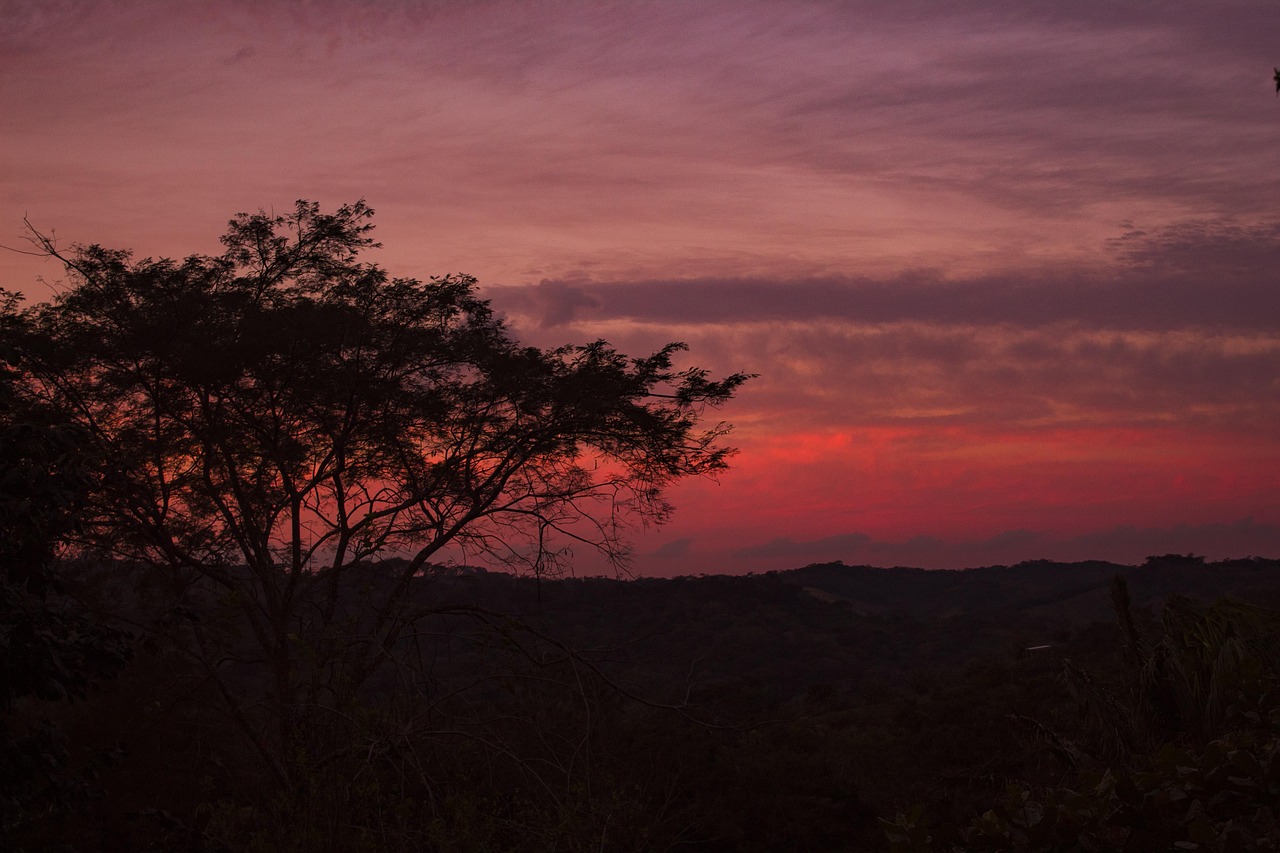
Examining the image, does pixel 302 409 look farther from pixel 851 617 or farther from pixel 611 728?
pixel 851 617

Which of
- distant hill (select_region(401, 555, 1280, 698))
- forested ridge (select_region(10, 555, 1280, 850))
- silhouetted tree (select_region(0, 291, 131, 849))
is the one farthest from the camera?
distant hill (select_region(401, 555, 1280, 698))

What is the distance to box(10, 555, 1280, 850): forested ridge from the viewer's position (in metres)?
9.17

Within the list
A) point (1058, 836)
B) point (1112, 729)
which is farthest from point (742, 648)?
point (1058, 836)

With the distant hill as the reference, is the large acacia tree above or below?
above

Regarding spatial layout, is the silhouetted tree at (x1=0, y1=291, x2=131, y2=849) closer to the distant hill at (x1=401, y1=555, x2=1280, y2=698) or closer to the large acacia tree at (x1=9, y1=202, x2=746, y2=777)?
the large acacia tree at (x1=9, y1=202, x2=746, y2=777)

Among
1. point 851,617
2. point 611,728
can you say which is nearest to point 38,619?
point 611,728

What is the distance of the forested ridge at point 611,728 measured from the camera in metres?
9.17

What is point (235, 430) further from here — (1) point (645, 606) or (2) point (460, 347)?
(1) point (645, 606)

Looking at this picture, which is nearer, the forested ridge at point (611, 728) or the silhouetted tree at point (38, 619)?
the silhouetted tree at point (38, 619)

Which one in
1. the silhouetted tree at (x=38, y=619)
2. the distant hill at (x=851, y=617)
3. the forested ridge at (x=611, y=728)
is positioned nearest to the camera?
the silhouetted tree at (x=38, y=619)

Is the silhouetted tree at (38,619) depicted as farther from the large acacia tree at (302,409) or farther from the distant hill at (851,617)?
the distant hill at (851,617)

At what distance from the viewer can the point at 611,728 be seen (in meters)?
26.1

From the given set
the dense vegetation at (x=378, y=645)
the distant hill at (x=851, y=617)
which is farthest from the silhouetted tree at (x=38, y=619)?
the distant hill at (x=851, y=617)

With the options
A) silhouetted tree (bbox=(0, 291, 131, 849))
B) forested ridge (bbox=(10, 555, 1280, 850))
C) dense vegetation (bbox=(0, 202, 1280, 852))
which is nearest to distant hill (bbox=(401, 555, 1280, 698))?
forested ridge (bbox=(10, 555, 1280, 850))
